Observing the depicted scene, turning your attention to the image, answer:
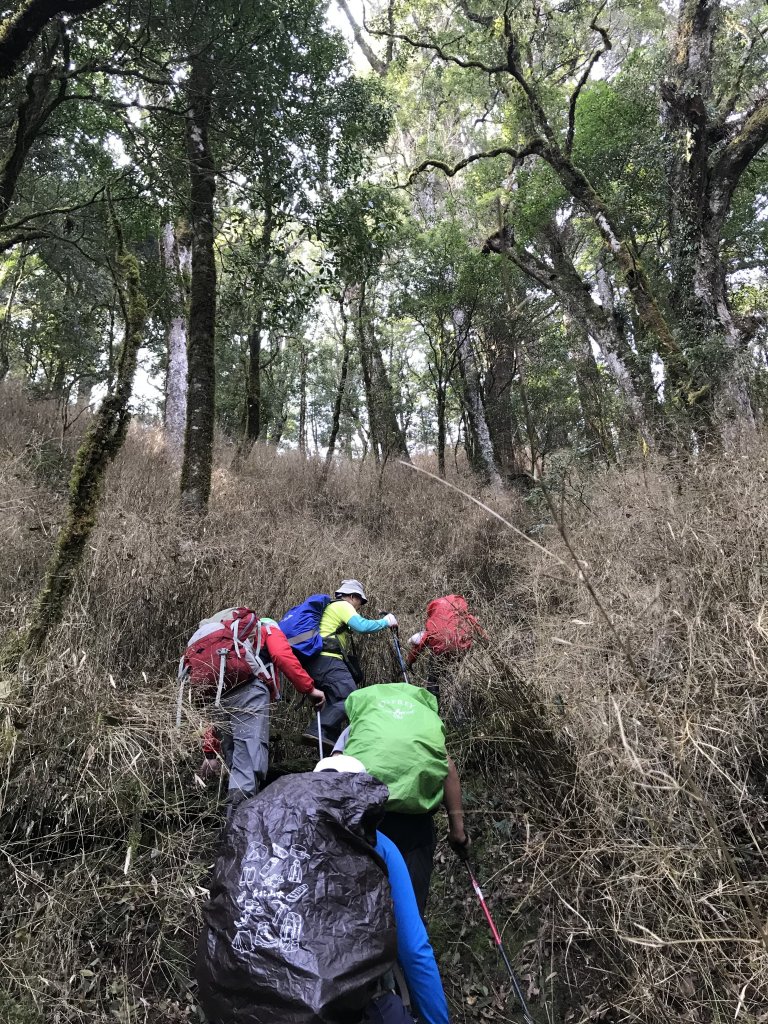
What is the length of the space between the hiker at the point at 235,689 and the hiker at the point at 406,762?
987mm

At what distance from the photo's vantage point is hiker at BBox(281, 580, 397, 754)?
14.1ft

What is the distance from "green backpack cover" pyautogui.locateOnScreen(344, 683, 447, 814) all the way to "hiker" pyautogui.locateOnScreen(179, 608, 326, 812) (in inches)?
42.3

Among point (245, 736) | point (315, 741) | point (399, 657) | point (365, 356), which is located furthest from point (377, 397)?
point (245, 736)

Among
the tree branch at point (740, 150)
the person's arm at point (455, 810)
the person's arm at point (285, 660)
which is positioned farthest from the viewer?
the tree branch at point (740, 150)

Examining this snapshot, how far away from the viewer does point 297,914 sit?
146 cm

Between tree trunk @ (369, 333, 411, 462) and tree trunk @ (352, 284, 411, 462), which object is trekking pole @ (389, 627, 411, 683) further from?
tree trunk @ (369, 333, 411, 462)

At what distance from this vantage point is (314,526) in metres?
8.45

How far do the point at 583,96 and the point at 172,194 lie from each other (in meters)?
8.90

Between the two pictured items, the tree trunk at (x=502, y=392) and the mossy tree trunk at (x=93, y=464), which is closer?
the mossy tree trunk at (x=93, y=464)

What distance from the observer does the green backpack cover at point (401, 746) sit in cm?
233

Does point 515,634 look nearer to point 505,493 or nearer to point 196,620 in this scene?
point 196,620

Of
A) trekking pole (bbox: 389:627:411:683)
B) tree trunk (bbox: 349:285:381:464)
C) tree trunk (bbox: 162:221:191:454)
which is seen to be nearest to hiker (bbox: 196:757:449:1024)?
trekking pole (bbox: 389:627:411:683)

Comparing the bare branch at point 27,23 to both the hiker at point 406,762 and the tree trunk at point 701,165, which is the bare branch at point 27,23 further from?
the tree trunk at point 701,165

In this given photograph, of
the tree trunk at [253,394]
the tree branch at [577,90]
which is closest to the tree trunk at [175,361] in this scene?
the tree trunk at [253,394]
